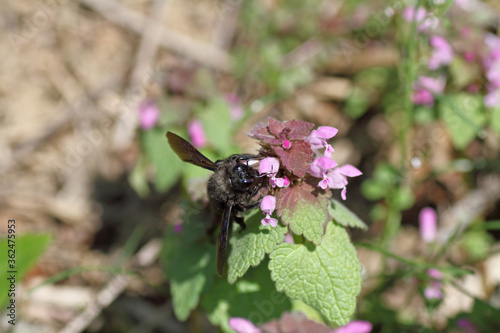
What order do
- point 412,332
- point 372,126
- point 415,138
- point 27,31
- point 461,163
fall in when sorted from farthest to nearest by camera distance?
point 27,31
point 372,126
point 415,138
point 461,163
point 412,332

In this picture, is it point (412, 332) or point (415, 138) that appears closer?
point (412, 332)

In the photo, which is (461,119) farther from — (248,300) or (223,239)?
(223,239)

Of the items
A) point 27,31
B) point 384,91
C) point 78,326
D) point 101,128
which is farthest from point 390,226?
point 27,31

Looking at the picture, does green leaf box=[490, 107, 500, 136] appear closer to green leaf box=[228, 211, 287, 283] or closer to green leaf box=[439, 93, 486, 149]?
green leaf box=[439, 93, 486, 149]

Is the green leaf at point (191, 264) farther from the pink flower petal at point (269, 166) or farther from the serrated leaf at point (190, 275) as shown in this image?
the pink flower petal at point (269, 166)

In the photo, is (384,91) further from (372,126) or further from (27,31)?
(27,31)

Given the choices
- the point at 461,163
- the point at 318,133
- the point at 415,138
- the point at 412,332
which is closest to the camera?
the point at 318,133

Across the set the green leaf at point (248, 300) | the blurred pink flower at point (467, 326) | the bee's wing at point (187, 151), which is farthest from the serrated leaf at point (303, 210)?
the blurred pink flower at point (467, 326)
